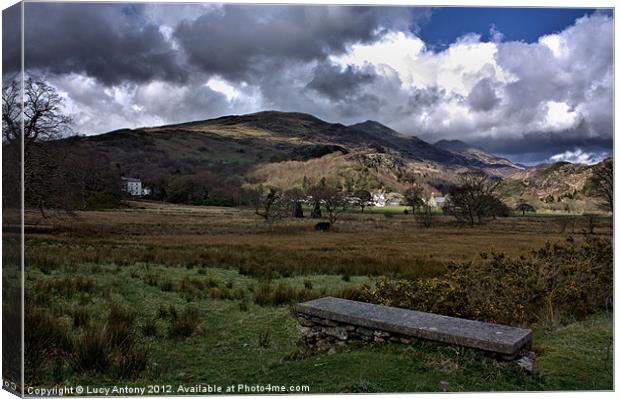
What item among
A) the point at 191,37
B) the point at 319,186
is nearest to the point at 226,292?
the point at 319,186

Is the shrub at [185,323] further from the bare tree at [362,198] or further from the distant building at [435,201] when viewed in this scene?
the distant building at [435,201]

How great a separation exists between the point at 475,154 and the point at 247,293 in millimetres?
4333

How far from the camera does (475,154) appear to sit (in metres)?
8.41

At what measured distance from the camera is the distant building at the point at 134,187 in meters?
7.77

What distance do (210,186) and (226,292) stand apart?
1762mm

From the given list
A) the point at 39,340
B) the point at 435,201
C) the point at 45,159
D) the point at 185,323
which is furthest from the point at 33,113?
the point at 435,201

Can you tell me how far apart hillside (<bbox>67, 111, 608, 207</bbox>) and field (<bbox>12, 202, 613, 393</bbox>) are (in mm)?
563

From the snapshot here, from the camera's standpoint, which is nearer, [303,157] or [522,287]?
[522,287]

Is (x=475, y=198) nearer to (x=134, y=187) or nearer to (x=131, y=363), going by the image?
(x=134, y=187)

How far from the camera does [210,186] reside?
8.09m

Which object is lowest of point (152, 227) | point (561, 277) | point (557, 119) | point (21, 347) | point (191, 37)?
point (21, 347)

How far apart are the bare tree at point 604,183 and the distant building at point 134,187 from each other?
675 cm

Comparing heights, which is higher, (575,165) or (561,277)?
(575,165)

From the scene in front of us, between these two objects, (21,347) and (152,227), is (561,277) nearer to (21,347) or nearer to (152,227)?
(152,227)
